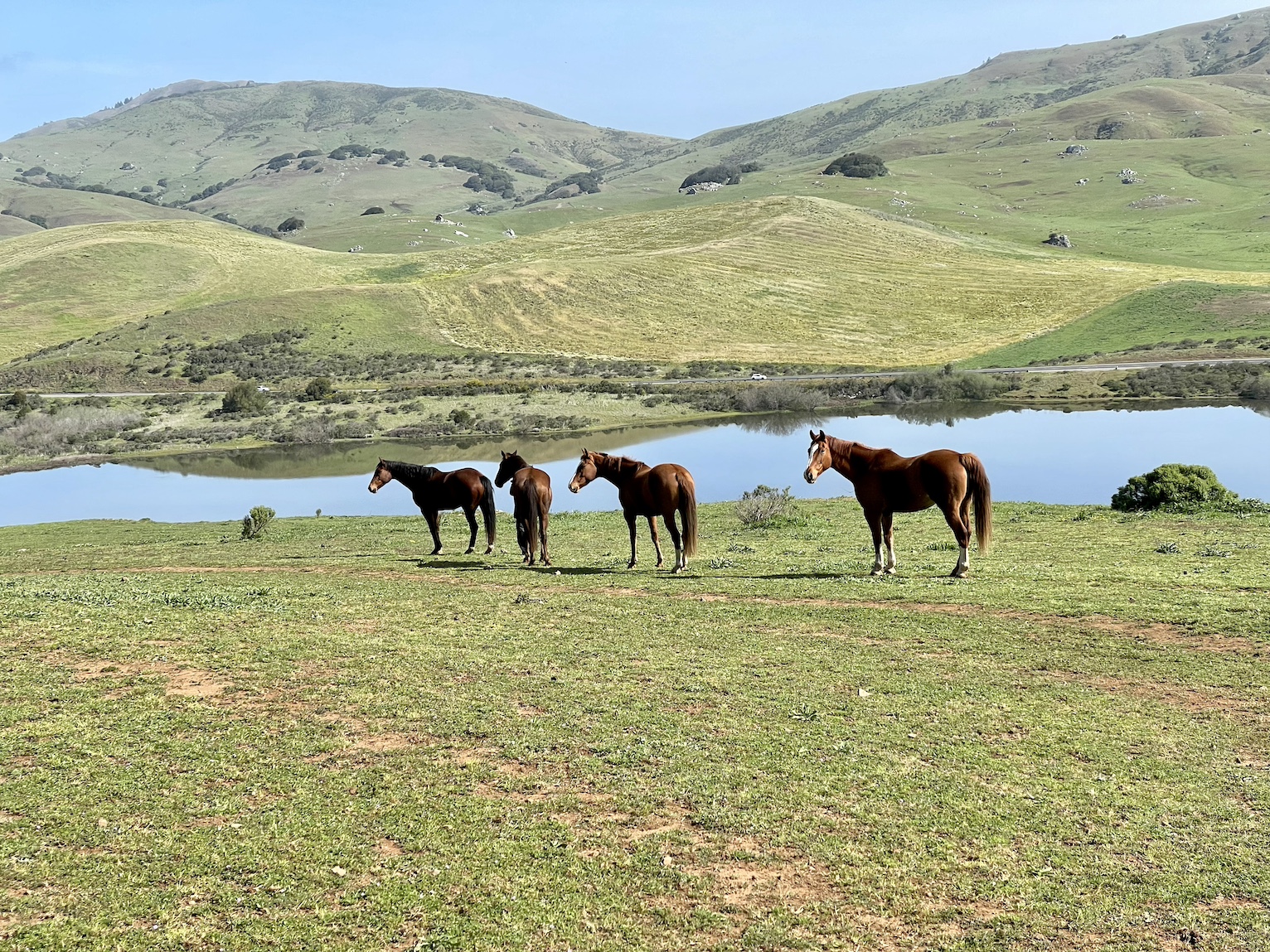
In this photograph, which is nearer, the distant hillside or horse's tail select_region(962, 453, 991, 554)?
horse's tail select_region(962, 453, 991, 554)

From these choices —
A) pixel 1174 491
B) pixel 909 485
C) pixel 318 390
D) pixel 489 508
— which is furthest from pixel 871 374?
pixel 909 485

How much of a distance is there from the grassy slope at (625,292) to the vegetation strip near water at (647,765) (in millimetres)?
81355

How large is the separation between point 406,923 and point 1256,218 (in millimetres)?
179657

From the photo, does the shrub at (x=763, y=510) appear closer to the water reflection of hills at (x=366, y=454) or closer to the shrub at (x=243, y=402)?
the water reflection of hills at (x=366, y=454)

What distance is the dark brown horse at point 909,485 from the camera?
62.1ft

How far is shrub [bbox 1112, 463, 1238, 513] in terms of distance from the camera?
1094 inches

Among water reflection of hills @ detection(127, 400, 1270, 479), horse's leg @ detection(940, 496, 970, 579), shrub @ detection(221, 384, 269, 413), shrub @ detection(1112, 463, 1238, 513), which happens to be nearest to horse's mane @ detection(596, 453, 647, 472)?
horse's leg @ detection(940, 496, 970, 579)

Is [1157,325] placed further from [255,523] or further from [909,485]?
[255,523]

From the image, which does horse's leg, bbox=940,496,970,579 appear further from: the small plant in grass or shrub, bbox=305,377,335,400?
shrub, bbox=305,377,335,400

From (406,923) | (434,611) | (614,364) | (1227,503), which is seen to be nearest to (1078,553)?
(1227,503)

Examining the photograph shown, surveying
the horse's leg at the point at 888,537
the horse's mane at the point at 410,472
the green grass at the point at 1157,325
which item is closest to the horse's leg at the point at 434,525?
the horse's mane at the point at 410,472

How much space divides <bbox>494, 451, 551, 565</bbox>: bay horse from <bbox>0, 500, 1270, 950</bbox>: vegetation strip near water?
387 cm

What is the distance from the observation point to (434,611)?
57.4 feet

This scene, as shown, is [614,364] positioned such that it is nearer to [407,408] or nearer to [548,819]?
[407,408]
